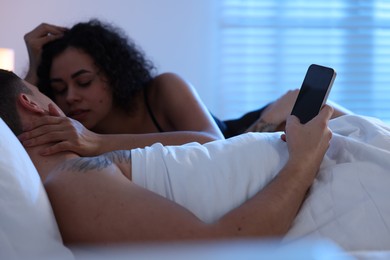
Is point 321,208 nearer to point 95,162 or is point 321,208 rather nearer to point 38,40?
point 95,162

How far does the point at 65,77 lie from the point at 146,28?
4.58 feet

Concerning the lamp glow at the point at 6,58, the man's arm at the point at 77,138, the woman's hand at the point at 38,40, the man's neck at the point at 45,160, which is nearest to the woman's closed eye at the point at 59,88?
the woman's hand at the point at 38,40

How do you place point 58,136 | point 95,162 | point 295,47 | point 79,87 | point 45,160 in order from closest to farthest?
point 95,162 → point 45,160 → point 58,136 → point 79,87 → point 295,47

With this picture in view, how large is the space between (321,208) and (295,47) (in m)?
2.42

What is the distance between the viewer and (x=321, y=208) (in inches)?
40.8

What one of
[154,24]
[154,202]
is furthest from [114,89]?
[154,24]

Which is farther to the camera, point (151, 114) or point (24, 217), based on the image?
point (151, 114)

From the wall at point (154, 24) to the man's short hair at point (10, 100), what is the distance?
1804 millimetres

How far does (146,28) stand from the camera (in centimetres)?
322

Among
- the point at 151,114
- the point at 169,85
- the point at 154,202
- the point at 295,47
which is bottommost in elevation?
the point at 295,47

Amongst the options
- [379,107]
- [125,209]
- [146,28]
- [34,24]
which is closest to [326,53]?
[379,107]

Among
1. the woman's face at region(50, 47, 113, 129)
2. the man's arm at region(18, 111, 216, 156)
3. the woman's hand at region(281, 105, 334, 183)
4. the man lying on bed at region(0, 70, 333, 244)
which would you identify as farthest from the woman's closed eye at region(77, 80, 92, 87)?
the woman's hand at region(281, 105, 334, 183)

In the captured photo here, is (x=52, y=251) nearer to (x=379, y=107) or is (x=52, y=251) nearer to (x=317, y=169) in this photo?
(x=317, y=169)

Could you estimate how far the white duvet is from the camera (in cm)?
101
